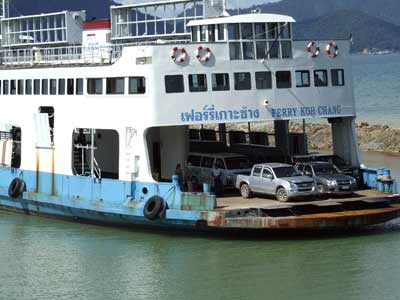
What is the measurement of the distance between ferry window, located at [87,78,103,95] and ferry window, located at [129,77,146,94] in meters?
1.25

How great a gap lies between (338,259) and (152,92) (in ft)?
21.4

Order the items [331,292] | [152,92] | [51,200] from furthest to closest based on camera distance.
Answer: [51,200] → [152,92] → [331,292]

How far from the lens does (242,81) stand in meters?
25.9

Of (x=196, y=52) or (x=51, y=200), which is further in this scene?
(x=51, y=200)

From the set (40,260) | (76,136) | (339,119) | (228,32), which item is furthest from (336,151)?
(40,260)

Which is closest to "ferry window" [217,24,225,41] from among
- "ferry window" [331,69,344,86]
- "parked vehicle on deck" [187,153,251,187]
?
"ferry window" [331,69,344,86]

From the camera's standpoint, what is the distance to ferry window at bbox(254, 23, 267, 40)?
86.8ft

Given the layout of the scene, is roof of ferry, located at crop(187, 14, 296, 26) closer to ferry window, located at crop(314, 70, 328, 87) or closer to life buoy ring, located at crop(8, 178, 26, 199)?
ferry window, located at crop(314, 70, 328, 87)

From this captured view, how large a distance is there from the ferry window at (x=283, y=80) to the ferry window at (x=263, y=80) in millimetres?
248

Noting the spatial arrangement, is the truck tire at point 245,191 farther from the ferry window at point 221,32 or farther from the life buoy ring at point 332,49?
the life buoy ring at point 332,49

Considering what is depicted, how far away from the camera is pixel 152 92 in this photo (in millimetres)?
24938

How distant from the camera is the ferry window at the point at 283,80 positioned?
1040 inches

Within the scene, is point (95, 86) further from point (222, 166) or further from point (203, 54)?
point (222, 166)

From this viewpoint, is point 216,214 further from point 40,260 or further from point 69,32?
point 69,32
